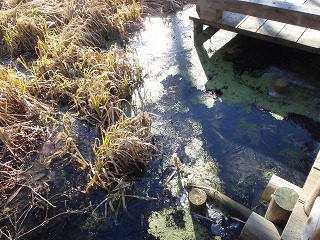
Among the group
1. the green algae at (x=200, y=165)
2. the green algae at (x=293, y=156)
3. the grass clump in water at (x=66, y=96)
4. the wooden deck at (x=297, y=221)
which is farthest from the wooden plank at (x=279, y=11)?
the wooden deck at (x=297, y=221)

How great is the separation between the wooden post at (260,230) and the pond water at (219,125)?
362mm

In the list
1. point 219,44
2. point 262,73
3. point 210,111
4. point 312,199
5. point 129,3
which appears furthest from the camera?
point 129,3

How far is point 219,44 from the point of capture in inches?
165

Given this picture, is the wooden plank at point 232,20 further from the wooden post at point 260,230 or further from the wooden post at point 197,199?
the wooden post at point 260,230

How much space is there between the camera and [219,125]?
3.12m

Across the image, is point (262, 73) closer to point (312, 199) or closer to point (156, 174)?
point (156, 174)

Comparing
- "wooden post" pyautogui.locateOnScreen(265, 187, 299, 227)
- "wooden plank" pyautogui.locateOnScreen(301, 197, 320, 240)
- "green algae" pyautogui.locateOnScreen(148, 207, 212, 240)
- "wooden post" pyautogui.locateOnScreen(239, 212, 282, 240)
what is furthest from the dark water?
"wooden plank" pyautogui.locateOnScreen(301, 197, 320, 240)

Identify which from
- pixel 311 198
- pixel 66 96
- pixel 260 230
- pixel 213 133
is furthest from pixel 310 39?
pixel 66 96

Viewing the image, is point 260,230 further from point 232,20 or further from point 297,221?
point 232,20

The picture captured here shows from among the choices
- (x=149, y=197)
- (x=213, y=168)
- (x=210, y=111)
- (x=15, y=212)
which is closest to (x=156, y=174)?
(x=149, y=197)

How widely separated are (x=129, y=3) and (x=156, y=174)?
3.60 meters

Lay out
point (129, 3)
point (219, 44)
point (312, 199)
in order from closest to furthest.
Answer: point (312, 199)
point (219, 44)
point (129, 3)

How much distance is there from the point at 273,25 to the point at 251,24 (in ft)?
0.90

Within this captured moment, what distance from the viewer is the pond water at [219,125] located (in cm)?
242
